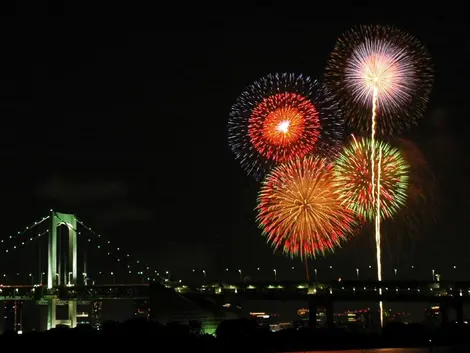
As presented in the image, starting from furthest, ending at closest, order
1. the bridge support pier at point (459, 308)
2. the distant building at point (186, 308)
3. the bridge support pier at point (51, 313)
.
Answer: the bridge support pier at point (51, 313) → the distant building at point (186, 308) → the bridge support pier at point (459, 308)

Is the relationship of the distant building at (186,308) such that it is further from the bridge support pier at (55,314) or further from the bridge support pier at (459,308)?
the bridge support pier at (459,308)

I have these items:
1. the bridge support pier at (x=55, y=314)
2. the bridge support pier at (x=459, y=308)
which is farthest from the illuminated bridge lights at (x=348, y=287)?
the bridge support pier at (x=55, y=314)

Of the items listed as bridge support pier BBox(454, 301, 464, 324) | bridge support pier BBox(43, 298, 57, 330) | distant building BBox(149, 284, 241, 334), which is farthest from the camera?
bridge support pier BBox(43, 298, 57, 330)

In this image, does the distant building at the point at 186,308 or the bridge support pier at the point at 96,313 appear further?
the bridge support pier at the point at 96,313

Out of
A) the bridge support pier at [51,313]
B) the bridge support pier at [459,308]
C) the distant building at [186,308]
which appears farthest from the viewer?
the bridge support pier at [51,313]

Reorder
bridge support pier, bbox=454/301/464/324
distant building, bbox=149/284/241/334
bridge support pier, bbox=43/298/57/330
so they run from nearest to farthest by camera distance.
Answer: bridge support pier, bbox=454/301/464/324
distant building, bbox=149/284/241/334
bridge support pier, bbox=43/298/57/330

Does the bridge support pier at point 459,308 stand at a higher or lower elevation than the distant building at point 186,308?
lower


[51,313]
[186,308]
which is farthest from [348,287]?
[51,313]

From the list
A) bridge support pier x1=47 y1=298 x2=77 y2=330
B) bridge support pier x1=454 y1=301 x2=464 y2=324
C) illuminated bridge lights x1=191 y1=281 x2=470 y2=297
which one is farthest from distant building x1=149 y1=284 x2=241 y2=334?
bridge support pier x1=454 y1=301 x2=464 y2=324

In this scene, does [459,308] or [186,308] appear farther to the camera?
[186,308]

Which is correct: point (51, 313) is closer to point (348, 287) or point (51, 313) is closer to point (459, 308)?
point (348, 287)

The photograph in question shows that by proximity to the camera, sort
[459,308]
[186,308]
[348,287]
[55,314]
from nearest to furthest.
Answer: [459,308] → [186,308] → [348,287] → [55,314]

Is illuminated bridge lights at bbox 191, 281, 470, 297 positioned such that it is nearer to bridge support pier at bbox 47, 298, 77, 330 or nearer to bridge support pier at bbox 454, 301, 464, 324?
bridge support pier at bbox 454, 301, 464, 324
